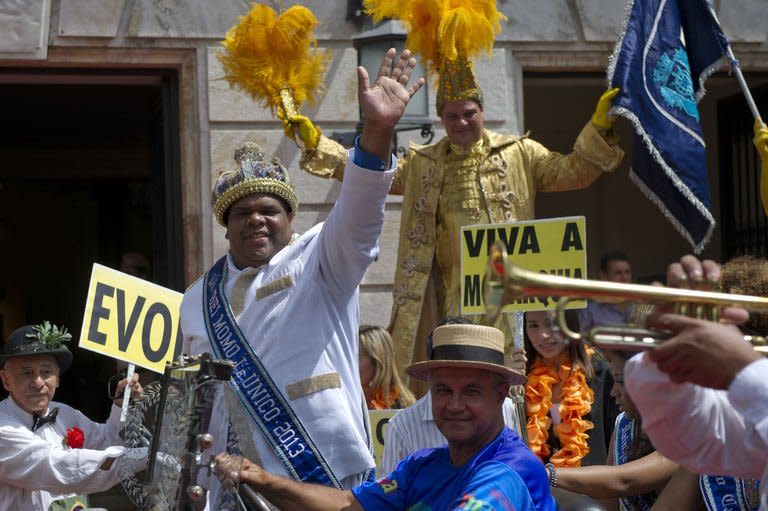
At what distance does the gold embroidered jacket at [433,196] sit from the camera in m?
7.60

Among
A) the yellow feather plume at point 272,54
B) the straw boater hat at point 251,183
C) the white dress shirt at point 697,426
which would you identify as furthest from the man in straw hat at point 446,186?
the white dress shirt at point 697,426

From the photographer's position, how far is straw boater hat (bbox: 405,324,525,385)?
13.4 feet

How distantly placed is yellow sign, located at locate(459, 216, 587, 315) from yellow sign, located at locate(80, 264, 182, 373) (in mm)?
1306

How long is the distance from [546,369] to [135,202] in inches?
369

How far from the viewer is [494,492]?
146 inches

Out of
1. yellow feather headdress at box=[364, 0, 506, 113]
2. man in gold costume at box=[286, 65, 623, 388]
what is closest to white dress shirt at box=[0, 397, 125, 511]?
man in gold costume at box=[286, 65, 623, 388]

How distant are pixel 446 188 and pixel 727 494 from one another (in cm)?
377

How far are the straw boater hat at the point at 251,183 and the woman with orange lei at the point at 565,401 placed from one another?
1.65m

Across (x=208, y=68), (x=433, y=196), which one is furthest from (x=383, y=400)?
(x=208, y=68)

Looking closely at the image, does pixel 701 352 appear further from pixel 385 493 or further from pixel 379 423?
pixel 379 423

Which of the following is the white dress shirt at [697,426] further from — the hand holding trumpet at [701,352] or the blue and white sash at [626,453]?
the blue and white sash at [626,453]

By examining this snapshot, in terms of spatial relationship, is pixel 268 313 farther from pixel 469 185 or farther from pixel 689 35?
pixel 689 35

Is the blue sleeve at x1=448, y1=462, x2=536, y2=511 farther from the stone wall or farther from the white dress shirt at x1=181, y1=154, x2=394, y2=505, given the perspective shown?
the stone wall

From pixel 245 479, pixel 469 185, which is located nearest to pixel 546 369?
pixel 469 185
